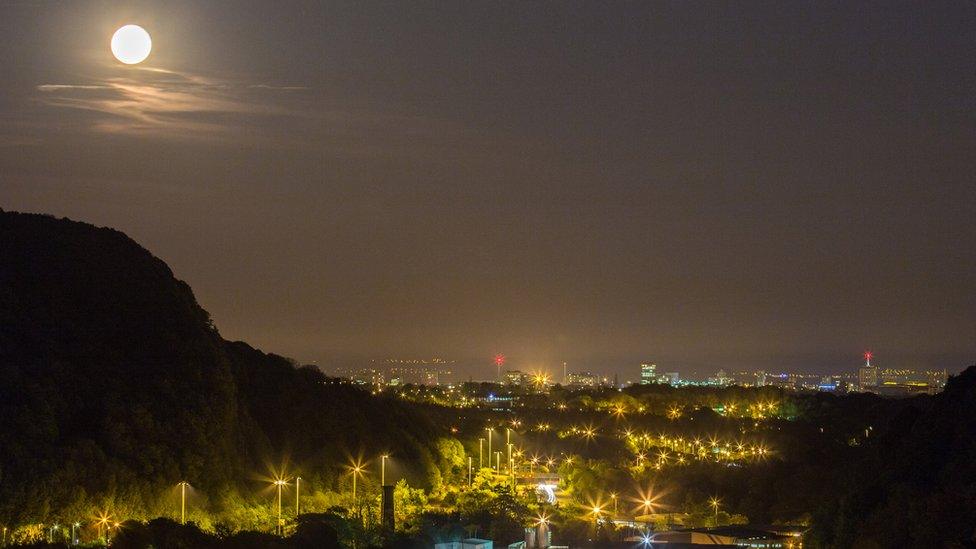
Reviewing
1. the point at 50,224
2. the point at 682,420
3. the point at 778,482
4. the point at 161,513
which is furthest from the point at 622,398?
the point at 161,513

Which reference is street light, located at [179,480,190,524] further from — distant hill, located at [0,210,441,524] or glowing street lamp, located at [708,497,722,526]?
glowing street lamp, located at [708,497,722,526]

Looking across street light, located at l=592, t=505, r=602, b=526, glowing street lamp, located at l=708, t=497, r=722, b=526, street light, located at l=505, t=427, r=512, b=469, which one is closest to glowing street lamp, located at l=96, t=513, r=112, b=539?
street light, located at l=592, t=505, r=602, b=526

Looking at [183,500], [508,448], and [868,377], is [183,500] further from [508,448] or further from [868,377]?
[868,377]

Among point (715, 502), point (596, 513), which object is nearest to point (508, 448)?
point (715, 502)

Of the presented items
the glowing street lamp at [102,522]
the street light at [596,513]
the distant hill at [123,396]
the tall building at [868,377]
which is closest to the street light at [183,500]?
the distant hill at [123,396]

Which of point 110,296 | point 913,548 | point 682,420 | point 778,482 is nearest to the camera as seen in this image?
point 913,548

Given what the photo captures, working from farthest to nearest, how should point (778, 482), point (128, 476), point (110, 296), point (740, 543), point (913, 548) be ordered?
point (778, 482)
point (110, 296)
point (740, 543)
point (128, 476)
point (913, 548)

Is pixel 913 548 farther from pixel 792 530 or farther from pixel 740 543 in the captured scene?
pixel 792 530

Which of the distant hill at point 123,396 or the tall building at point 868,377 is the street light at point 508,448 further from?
the tall building at point 868,377
